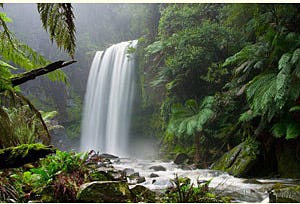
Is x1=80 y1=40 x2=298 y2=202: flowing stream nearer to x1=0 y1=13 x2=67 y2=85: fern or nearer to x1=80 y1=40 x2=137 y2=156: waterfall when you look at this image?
x1=80 y1=40 x2=137 y2=156: waterfall

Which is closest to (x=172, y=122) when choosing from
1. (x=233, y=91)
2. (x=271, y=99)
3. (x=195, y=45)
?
(x=233, y=91)

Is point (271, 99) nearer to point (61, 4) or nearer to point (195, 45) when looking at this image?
point (61, 4)

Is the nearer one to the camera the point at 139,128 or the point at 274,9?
the point at 274,9

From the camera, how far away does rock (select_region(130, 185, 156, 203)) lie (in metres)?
2.14

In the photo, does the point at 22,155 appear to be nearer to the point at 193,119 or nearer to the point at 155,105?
the point at 193,119

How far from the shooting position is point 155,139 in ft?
29.3

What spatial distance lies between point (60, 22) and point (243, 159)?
350 cm

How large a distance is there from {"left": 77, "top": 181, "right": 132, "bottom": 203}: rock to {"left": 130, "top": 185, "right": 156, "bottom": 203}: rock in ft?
0.33

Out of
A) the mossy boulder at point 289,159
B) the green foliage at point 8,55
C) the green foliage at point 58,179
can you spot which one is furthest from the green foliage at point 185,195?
the mossy boulder at point 289,159

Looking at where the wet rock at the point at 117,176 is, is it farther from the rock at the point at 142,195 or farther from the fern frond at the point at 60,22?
the fern frond at the point at 60,22

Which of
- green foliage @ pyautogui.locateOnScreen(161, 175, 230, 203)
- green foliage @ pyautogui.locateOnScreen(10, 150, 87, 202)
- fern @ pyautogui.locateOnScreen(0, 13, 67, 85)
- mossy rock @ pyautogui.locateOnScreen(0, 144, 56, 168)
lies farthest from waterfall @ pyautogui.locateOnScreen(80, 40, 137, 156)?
mossy rock @ pyautogui.locateOnScreen(0, 144, 56, 168)

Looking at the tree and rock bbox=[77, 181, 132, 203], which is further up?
the tree

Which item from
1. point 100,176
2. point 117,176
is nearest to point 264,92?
point 117,176

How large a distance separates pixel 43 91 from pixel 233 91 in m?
10.2
